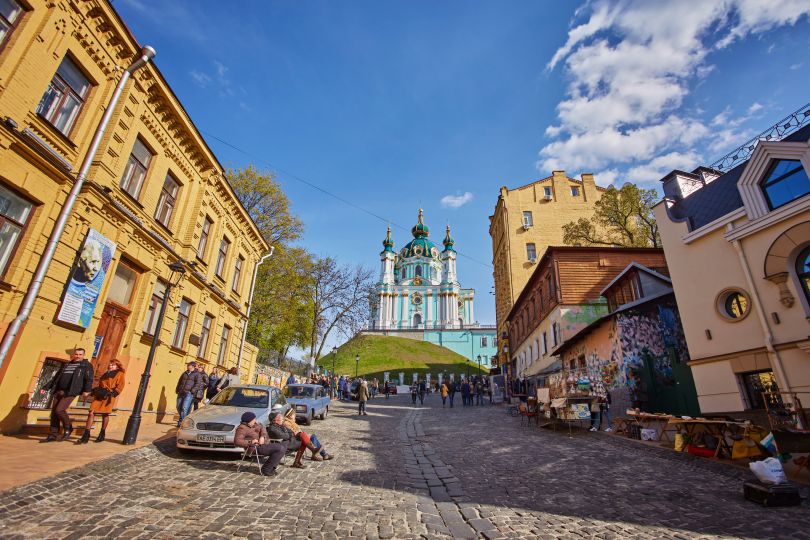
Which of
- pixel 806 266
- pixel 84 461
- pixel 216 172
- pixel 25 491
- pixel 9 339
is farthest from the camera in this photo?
pixel 216 172

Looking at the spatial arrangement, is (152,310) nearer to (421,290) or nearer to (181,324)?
(181,324)

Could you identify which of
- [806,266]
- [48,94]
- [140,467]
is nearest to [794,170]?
[806,266]

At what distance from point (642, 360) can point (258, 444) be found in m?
14.0

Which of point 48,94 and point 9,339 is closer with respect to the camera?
point 9,339

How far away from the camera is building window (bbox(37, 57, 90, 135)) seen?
8688 millimetres

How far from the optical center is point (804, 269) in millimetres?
9672

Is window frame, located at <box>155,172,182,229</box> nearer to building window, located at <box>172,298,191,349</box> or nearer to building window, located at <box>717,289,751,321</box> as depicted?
building window, located at <box>172,298,191,349</box>

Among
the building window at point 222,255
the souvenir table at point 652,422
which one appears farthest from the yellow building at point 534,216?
the building window at point 222,255

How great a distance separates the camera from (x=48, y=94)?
870 centimetres

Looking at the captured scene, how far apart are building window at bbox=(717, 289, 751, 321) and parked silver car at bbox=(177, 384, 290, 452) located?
41.1 feet

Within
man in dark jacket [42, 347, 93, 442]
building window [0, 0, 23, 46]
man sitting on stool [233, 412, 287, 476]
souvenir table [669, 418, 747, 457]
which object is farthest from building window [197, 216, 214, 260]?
souvenir table [669, 418, 747, 457]

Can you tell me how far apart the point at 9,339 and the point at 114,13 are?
8.18m

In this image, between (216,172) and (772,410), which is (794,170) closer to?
(772,410)

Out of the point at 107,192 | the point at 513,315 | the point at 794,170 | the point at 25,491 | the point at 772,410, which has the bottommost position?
the point at 25,491
